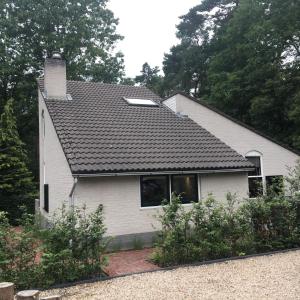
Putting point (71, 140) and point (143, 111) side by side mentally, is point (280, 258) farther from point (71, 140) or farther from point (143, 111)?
point (143, 111)

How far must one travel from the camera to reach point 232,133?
1725cm

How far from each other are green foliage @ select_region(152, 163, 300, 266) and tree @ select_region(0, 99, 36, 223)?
1192 cm

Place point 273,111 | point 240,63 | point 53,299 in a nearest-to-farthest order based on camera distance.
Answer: point 53,299, point 273,111, point 240,63

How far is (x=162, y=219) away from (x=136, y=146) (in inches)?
165

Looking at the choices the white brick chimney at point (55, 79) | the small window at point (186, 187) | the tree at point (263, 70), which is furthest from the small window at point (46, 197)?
the tree at point (263, 70)

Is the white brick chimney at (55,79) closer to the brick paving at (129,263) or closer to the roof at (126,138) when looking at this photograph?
the roof at (126,138)

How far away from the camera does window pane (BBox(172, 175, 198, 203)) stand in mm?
12844

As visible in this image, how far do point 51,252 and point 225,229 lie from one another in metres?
4.52

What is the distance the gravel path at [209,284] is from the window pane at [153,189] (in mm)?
3886

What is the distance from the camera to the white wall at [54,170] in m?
12.2

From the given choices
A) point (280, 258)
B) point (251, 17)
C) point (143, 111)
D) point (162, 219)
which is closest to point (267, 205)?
point (280, 258)

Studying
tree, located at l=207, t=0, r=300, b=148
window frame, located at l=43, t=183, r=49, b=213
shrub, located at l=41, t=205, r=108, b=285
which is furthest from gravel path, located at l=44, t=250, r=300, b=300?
tree, located at l=207, t=0, r=300, b=148

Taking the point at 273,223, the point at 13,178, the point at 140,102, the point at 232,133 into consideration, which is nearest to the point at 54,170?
the point at 140,102

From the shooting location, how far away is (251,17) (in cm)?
2900
